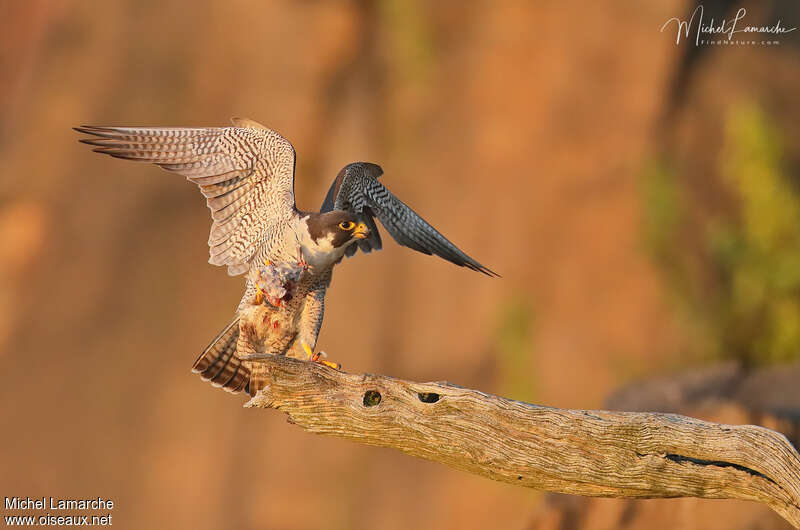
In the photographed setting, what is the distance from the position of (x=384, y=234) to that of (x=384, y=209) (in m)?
5.24

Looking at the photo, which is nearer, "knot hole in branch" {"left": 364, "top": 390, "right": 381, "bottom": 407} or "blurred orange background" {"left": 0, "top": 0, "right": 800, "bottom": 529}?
"knot hole in branch" {"left": 364, "top": 390, "right": 381, "bottom": 407}

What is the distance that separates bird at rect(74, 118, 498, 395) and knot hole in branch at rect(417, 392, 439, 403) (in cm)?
46

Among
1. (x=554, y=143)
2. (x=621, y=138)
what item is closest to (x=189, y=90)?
(x=554, y=143)

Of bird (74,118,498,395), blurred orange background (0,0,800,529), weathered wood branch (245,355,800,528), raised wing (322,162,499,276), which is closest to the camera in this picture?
weathered wood branch (245,355,800,528)

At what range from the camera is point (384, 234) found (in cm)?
1028

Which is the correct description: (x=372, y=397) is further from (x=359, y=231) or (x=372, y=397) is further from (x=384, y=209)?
(x=384, y=209)

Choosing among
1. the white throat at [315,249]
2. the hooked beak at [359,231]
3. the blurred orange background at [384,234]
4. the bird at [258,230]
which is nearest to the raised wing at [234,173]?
the bird at [258,230]

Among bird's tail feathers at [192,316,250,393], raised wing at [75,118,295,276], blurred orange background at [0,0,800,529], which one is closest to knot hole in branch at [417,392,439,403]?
bird's tail feathers at [192,316,250,393]

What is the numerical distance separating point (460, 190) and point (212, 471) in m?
4.43

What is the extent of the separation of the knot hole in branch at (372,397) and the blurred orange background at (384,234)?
6.55 metres

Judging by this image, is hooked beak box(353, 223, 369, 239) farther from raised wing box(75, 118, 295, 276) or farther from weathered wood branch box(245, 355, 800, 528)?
weathered wood branch box(245, 355, 800, 528)

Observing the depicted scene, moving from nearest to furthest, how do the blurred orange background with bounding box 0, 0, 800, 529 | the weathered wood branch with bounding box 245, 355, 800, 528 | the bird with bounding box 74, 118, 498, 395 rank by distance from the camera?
the weathered wood branch with bounding box 245, 355, 800, 528 < the bird with bounding box 74, 118, 498, 395 < the blurred orange background with bounding box 0, 0, 800, 529

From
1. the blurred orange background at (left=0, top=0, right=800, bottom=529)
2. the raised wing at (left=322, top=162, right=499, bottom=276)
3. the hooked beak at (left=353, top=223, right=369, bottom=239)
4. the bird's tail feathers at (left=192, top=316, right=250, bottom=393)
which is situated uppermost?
the blurred orange background at (left=0, top=0, right=800, bottom=529)

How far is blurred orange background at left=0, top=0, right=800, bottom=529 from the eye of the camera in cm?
1058
